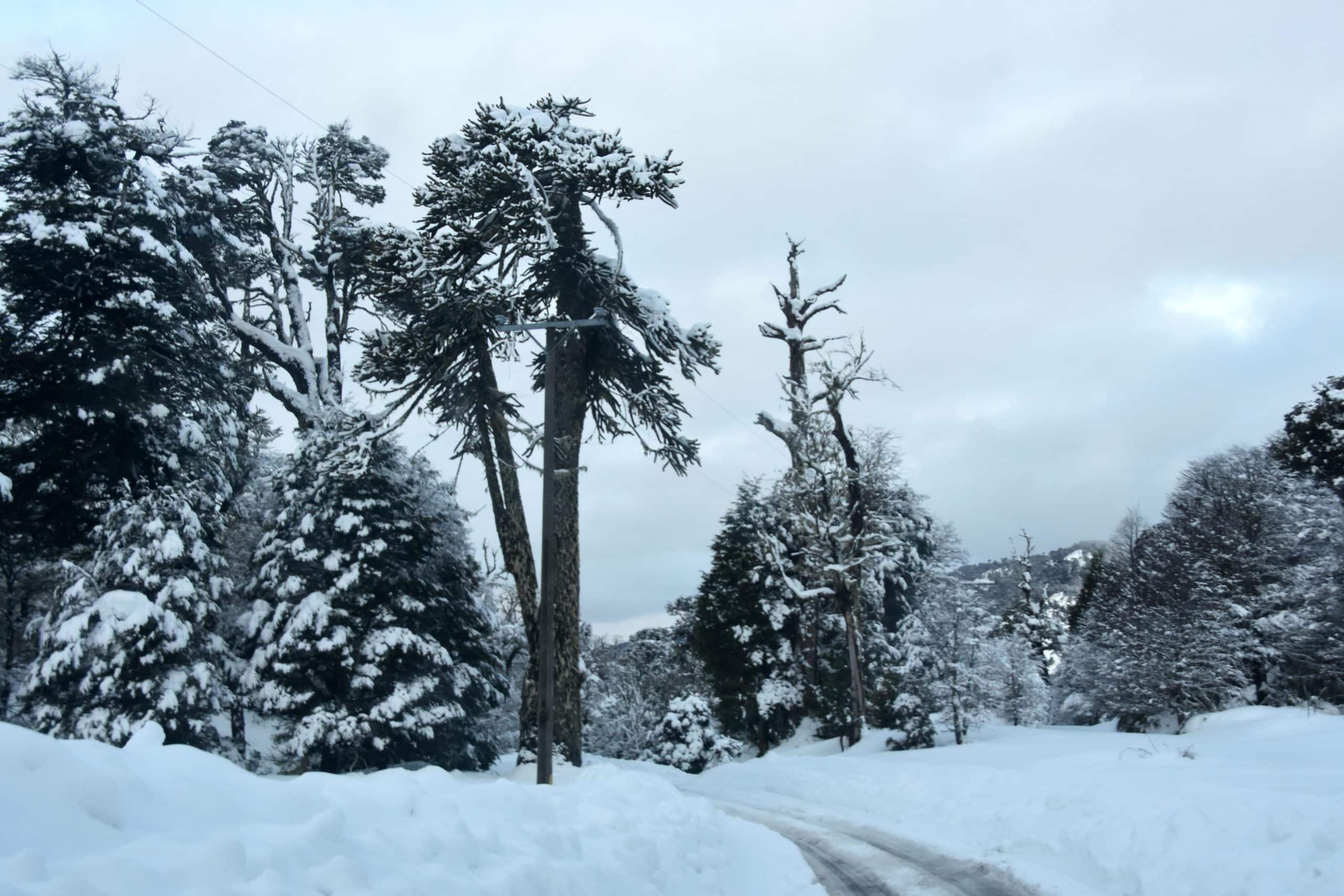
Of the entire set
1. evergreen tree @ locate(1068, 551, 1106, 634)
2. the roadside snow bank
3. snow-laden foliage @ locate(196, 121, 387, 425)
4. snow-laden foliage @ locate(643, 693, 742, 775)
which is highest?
snow-laden foliage @ locate(196, 121, 387, 425)

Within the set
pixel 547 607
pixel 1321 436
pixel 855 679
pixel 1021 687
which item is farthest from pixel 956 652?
pixel 547 607

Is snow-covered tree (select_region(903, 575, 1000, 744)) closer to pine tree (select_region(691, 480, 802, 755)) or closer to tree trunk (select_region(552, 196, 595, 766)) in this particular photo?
pine tree (select_region(691, 480, 802, 755))

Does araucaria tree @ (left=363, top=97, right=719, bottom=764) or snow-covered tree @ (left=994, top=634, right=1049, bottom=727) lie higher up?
araucaria tree @ (left=363, top=97, right=719, bottom=764)

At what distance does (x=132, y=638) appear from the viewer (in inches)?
697

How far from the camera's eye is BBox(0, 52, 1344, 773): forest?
713 inches

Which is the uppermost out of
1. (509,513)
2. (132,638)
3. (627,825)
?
(509,513)

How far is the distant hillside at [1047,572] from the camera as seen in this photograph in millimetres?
55956

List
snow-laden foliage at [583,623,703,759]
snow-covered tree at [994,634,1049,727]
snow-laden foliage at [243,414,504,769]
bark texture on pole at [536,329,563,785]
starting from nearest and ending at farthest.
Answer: bark texture on pole at [536,329,563,785], snow-laden foliage at [243,414,504,769], snow-covered tree at [994,634,1049,727], snow-laden foliage at [583,623,703,759]

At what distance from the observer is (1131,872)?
9.28m

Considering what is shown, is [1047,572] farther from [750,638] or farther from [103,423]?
[103,423]

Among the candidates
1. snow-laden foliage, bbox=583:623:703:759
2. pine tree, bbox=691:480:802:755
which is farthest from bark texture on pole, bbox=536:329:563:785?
snow-laden foliage, bbox=583:623:703:759

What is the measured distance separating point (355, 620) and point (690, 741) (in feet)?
62.9

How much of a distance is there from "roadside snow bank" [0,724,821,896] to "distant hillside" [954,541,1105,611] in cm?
2940

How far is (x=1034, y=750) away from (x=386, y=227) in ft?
61.0
